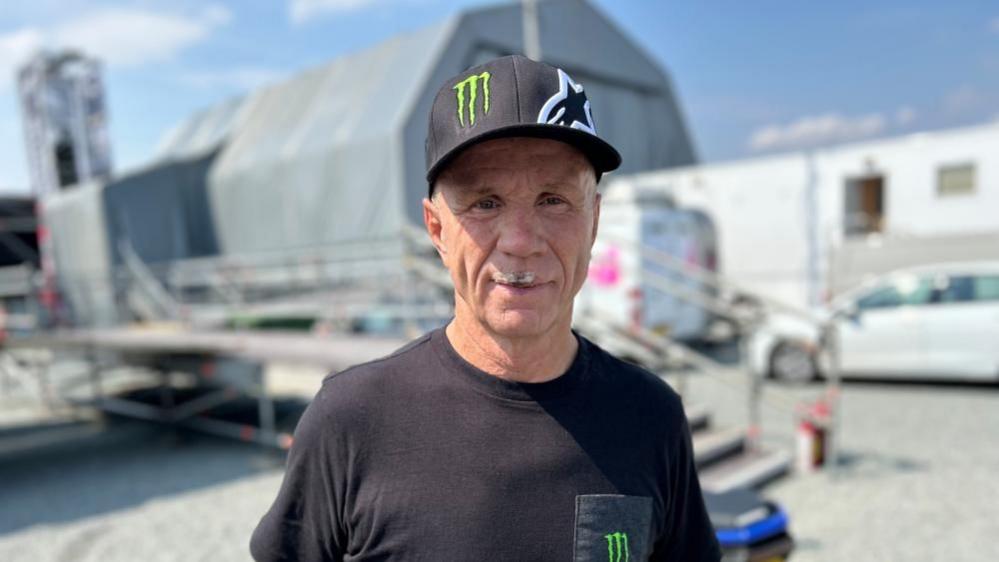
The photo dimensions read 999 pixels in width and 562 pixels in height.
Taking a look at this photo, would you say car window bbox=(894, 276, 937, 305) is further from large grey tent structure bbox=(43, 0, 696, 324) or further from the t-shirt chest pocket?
the t-shirt chest pocket

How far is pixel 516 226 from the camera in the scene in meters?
1.19

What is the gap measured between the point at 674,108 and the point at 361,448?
808 inches

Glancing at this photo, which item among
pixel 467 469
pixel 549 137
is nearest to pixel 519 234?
pixel 549 137

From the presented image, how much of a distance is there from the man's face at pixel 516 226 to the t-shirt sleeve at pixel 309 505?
1.28 feet

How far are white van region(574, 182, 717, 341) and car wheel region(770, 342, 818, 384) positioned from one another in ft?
5.36

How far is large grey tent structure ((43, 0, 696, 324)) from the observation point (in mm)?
12273

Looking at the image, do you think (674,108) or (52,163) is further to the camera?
(674,108)

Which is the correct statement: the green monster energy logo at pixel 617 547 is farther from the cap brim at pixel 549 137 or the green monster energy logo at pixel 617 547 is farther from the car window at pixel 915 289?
the car window at pixel 915 289

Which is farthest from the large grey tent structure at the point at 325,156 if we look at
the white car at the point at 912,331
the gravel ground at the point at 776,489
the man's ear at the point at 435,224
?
the man's ear at the point at 435,224

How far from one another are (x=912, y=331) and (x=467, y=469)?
848 cm

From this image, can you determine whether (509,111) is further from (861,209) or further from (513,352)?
(861,209)

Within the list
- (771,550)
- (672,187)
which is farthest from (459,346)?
(672,187)

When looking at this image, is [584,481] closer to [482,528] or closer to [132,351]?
[482,528]

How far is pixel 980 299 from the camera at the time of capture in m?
7.66
